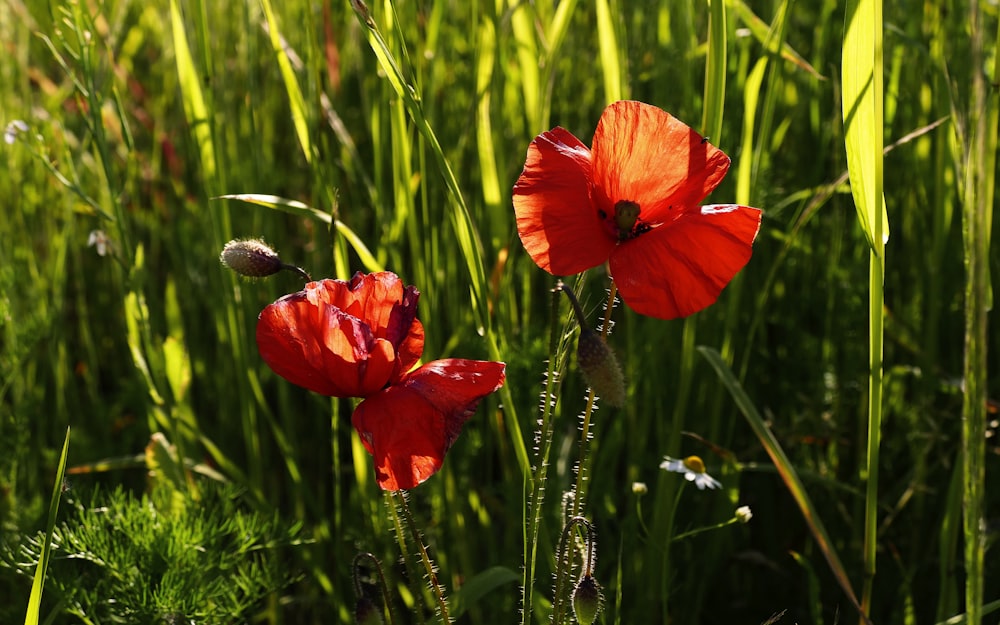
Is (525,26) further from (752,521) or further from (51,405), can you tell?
(51,405)

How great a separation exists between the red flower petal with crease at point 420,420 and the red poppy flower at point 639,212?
0.11 m

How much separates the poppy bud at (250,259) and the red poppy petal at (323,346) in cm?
16

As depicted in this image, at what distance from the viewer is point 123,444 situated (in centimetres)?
173

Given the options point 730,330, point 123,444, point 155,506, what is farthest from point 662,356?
point 123,444

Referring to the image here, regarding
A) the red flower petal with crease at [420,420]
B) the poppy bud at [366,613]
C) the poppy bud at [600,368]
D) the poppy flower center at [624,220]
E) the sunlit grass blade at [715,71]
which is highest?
the sunlit grass blade at [715,71]

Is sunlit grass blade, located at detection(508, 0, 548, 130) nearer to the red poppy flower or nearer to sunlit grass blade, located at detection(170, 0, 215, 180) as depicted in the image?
sunlit grass blade, located at detection(170, 0, 215, 180)

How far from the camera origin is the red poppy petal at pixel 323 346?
83cm

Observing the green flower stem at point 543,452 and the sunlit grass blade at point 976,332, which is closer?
the sunlit grass blade at point 976,332

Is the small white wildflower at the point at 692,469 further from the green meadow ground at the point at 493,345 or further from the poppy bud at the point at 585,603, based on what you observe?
the poppy bud at the point at 585,603

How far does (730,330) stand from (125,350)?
1.20 meters

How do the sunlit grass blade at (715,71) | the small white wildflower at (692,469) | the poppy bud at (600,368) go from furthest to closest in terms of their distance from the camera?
the small white wildflower at (692,469), the sunlit grass blade at (715,71), the poppy bud at (600,368)

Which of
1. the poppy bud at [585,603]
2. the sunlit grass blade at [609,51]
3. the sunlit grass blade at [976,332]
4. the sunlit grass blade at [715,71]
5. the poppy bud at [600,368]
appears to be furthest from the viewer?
the sunlit grass blade at [609,51]

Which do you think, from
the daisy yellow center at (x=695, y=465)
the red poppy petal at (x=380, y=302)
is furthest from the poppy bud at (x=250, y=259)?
the daisy yellow center at (x=695, y=465)

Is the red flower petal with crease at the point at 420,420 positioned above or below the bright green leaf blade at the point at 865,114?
below
